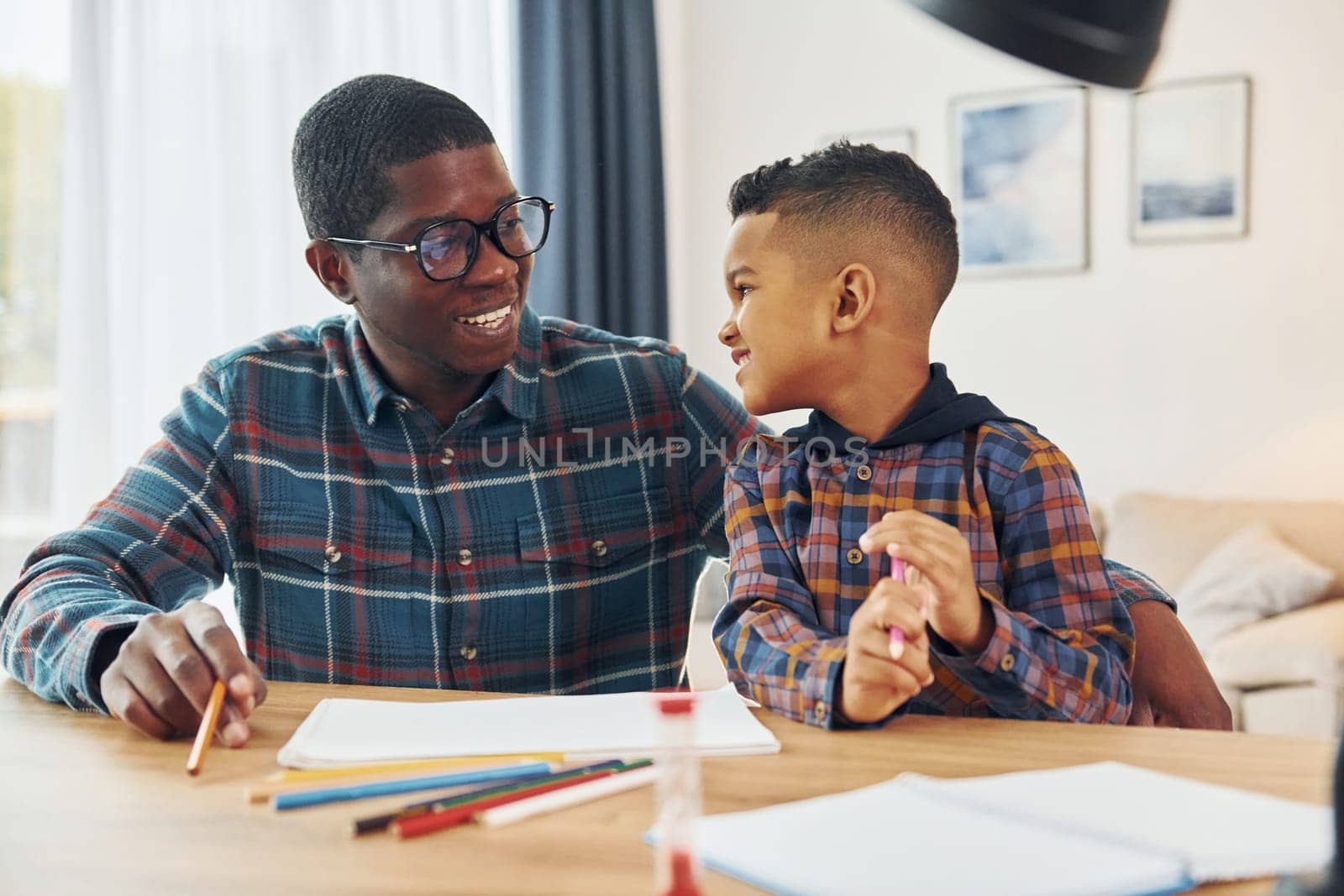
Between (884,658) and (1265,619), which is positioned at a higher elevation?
(884,658)

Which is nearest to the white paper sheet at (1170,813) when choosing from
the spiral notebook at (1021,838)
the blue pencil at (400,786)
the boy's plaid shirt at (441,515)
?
the spiral notebook at (1021,838)

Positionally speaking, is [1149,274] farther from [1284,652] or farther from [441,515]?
[441,515]

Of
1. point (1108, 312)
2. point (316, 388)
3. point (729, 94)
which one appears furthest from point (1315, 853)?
point (729, 94)

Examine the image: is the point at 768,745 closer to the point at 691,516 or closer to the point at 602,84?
the point at 691,516

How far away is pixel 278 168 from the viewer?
2998mm

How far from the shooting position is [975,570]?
1228mm

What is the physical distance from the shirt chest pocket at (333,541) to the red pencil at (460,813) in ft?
2.57

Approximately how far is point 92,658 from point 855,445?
74 cm

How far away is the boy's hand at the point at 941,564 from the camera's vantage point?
0.97m

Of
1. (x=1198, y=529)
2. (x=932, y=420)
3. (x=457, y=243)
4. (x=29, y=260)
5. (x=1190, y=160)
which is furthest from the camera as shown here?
(x=1190, y=160)

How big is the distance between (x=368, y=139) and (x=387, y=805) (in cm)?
100

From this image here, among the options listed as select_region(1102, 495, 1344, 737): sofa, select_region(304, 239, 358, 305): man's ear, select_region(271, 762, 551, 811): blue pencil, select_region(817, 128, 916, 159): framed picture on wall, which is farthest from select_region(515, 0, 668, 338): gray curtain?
select_region(271, 762, 551, 811): blue pencil

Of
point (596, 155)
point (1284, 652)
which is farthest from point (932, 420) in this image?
point (596, 155)

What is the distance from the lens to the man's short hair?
1.59 meters
